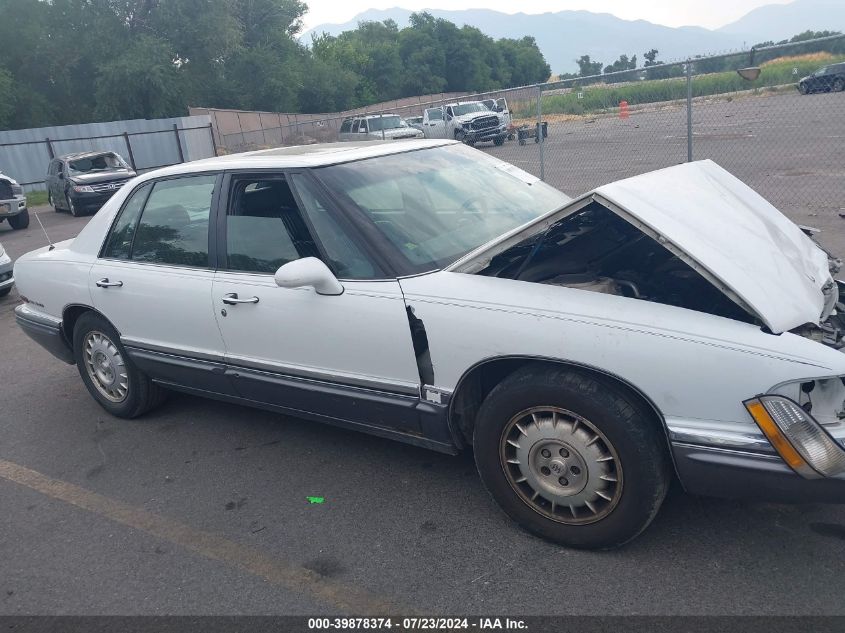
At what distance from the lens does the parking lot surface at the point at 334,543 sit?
271 centimetres

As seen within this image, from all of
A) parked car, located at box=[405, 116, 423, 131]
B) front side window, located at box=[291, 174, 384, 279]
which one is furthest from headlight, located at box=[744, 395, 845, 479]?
parked car, located at box=[405, 116, 423, 131]

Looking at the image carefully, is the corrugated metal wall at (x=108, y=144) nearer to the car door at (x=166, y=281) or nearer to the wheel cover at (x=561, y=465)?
the car door at (x=166, y=281)

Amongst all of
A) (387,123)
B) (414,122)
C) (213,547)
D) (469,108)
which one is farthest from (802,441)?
(414,122)

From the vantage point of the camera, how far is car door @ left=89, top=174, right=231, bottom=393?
3.97m

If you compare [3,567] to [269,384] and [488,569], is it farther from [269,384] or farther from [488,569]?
[488,569]

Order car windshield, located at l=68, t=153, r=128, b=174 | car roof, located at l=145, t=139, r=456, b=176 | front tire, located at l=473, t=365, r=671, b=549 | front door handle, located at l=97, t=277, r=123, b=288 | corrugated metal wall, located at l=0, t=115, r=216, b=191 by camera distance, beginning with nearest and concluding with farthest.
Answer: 1. front tire, located at l=473, t=365, r=671, b=549
2. car roof, located at l=145, t=139, r=456, b=176
3. front door handle, located at l=97, t=277, r=123, b=288
4. car windshield, located at l=68, t=153, r=128, b=174
5. corrugated metal wall, located at l=0, t=115, r=216, b=191

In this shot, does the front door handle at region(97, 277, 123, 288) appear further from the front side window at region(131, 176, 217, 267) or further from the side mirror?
the side mirror

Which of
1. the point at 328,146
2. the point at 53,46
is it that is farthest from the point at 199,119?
the point at 328,146

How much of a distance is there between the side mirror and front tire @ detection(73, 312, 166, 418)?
1.91 meters

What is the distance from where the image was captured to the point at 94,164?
59.1 ft

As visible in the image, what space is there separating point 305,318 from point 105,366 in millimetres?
2047

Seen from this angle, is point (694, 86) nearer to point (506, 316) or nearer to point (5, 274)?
point (506, 316)

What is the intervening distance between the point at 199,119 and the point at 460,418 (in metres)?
34.8

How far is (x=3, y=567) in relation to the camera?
10.6 ft
